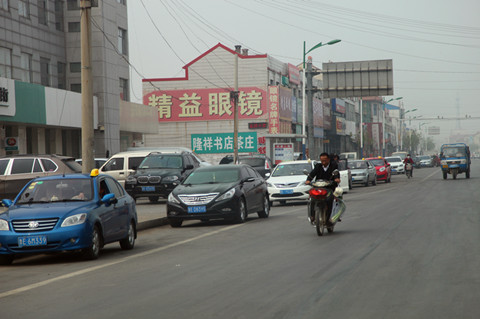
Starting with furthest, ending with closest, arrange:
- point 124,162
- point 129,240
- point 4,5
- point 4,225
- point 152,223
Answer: point 4,5 → point 124,162 → point 152,223 → point 129,240 → point 4,225

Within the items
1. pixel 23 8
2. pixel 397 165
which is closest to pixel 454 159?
pixel 397 165

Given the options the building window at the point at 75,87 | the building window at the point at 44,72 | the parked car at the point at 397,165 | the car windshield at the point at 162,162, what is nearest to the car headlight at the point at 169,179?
the car windshield at the point at 162,162

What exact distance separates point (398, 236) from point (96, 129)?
3274cm

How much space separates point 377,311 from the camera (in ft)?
23.2

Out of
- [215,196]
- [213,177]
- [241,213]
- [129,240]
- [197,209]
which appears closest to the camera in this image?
[129,240]

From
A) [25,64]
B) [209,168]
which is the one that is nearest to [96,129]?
[25,64]

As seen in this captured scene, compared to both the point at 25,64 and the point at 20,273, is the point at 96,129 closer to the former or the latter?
the point at 25,64

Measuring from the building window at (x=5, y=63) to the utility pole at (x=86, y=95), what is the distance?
1866 centimetres

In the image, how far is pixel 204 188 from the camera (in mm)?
19297

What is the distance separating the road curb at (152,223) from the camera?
18891 mm

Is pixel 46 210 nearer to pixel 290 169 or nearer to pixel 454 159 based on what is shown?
pixel 290 169

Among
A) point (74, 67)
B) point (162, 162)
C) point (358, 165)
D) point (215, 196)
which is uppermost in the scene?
point (74, 67)

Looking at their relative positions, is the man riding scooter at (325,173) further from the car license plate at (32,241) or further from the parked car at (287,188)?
the parked car at (287,188)

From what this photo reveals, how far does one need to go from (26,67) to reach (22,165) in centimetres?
1621
